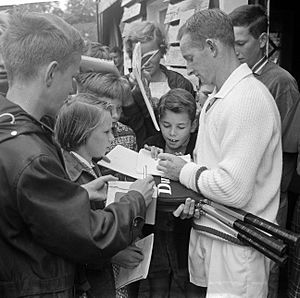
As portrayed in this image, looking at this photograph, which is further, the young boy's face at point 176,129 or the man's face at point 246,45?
the man's face at point 246,45

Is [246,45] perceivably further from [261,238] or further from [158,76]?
[261,238]

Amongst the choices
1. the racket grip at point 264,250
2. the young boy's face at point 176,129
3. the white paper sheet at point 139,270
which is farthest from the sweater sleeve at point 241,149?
the young boy's face at point 176,129

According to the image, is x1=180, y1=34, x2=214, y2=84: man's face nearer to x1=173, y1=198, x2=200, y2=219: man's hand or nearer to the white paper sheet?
x1=173, y1=198, x2=200, y2=219: man's hand

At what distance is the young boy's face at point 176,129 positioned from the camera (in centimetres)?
222

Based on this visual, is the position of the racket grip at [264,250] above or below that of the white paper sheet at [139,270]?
above

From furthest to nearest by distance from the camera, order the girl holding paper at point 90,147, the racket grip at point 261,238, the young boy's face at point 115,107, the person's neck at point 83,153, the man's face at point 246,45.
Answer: the man's face at point 246,45
the young boy's face at point 115,107
the person's neck at point 83,153
the girl holding paper at point 90,147
the racket grip at point 261,238

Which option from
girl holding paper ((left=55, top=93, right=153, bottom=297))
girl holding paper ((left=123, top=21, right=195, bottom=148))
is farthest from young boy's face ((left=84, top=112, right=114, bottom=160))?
girl holding paper ((left=123, top=21, right=195, bottom=148))

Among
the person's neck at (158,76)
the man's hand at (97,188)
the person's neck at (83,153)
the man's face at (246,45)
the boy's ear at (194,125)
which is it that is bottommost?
the boy's ear at (194,125)

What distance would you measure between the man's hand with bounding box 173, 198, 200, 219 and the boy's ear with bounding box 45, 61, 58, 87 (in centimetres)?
74

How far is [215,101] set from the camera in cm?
169

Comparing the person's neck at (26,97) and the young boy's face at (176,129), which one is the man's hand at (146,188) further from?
the young boy's face at (176,129)

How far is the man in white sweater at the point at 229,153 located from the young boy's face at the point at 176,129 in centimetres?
44

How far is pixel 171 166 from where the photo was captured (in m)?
1.77

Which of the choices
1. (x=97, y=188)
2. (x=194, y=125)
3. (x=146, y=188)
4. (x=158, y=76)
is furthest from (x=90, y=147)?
(x=158, y=76)
